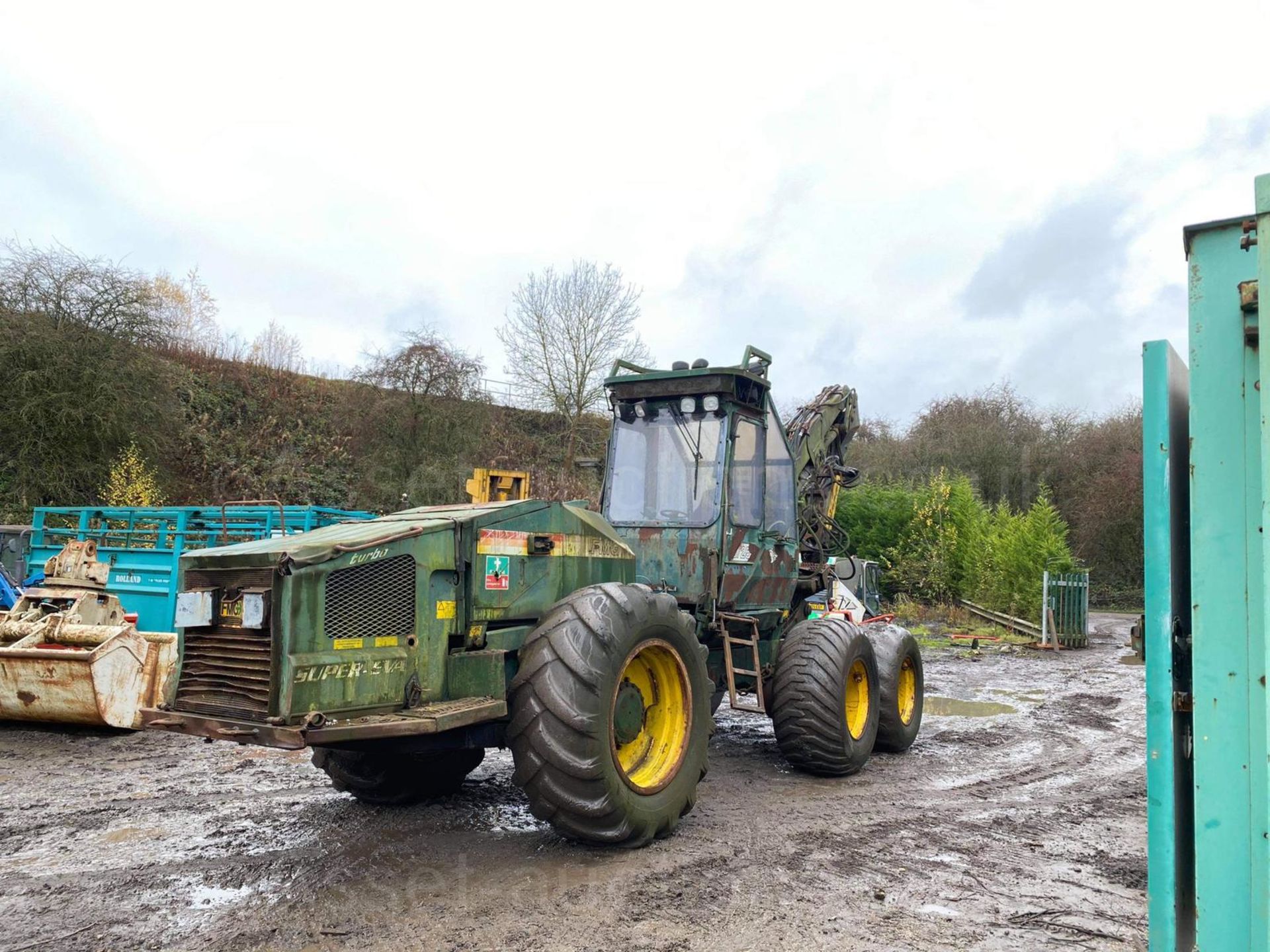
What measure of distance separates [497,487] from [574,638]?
1.38m

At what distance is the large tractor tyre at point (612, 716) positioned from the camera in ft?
14.1

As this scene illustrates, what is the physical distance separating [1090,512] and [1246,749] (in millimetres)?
30152

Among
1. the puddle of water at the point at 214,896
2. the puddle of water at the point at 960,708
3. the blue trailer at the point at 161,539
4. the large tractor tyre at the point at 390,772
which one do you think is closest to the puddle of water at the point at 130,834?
the large tractor tyre at the point at 390,772

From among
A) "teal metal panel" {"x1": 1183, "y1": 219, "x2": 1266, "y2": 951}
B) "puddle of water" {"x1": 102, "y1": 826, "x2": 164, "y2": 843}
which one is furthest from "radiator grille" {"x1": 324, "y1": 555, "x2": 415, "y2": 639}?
"teal metal panel" {"x1": 1183, "y1": 219, "x2": 1266, "y2": 951}

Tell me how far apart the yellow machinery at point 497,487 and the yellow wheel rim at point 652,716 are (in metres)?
1.20

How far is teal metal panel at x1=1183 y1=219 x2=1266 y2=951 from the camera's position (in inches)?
81.0

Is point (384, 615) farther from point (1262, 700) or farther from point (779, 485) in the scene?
point (779, 485)

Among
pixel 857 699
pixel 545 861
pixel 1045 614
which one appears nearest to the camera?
pixel 545 861

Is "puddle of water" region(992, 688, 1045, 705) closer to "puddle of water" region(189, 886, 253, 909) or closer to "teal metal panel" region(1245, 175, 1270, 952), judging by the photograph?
"puddle of water" region(189, 886, 253, 909)

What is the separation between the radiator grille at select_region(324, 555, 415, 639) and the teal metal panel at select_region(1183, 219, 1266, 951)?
3.14 m

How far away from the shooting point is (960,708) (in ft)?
32.9

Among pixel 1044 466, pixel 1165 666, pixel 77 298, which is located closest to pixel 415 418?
pixel 77 298

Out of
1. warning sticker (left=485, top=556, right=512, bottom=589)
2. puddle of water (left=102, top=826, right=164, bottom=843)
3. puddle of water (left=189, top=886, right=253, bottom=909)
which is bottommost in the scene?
puddle of water (left=102, top=826, right=164, bottom=843)

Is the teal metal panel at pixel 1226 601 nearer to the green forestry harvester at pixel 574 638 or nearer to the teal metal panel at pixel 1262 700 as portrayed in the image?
the teal metal panel at pixel 1262 700
